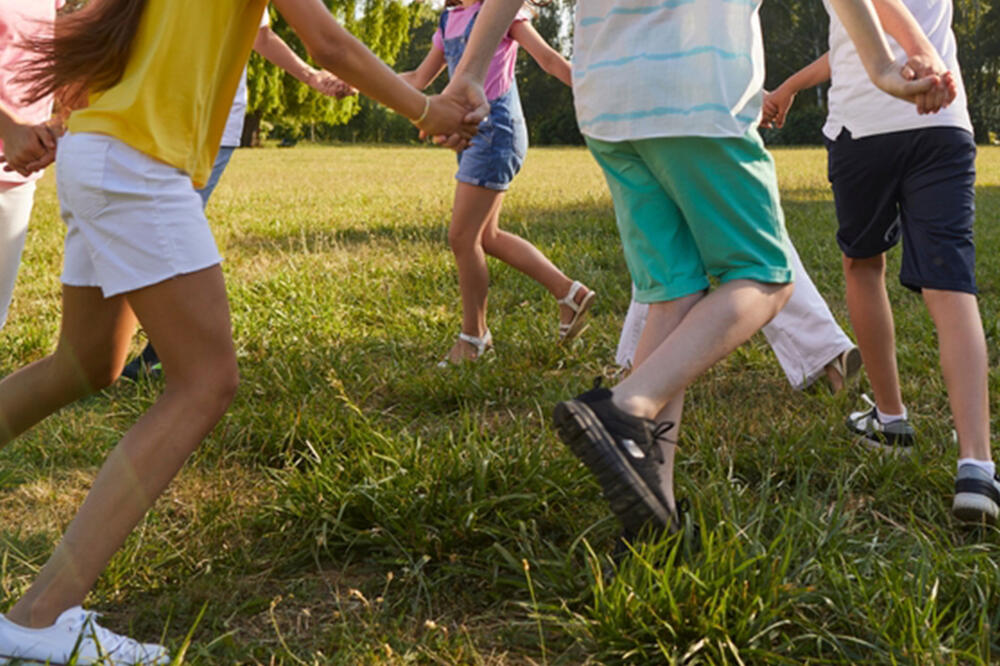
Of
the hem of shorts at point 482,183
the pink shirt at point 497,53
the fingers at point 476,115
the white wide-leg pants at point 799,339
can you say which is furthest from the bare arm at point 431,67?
the fingers at point 476,115

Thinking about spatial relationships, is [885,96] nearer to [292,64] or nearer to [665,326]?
[665,326]

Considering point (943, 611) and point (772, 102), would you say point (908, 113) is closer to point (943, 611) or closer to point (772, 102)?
point (772, 102)

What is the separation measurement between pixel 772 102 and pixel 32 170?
8.51ft

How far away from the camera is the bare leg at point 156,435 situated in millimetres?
2082

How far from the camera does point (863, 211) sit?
327cm

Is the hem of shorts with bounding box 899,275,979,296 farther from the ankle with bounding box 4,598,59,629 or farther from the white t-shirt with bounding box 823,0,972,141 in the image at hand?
the ankle with bounding box 4,598,59,629

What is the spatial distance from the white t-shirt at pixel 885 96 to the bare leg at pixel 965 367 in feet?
1.70

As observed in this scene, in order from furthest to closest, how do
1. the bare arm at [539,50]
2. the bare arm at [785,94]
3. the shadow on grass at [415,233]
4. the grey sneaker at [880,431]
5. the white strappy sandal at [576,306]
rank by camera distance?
the shadow on grass at [415,233] → the white strappy sandal at [576,306] → the bare arm at [539,50] → the bare arm at [785,94] → the grey sneaker at [880,431]

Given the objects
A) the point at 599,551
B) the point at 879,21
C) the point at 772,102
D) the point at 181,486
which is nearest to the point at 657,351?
the point at 599,551

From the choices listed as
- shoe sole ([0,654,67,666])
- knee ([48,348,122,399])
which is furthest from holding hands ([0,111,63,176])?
shoe sole ([0,654,67,666])

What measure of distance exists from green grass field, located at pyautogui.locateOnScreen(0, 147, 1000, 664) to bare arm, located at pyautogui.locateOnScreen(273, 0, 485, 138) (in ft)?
2.92

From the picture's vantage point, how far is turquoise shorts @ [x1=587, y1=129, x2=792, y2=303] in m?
2.40

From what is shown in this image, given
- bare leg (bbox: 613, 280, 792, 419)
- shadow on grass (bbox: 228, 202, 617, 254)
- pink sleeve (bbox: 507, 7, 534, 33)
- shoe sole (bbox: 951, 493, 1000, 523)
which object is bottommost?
shadow on grass (bbox: 228, 202, 617, 254)

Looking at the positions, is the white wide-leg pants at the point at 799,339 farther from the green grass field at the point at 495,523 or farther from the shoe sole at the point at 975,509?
the shoe sole at the point at 975,509
